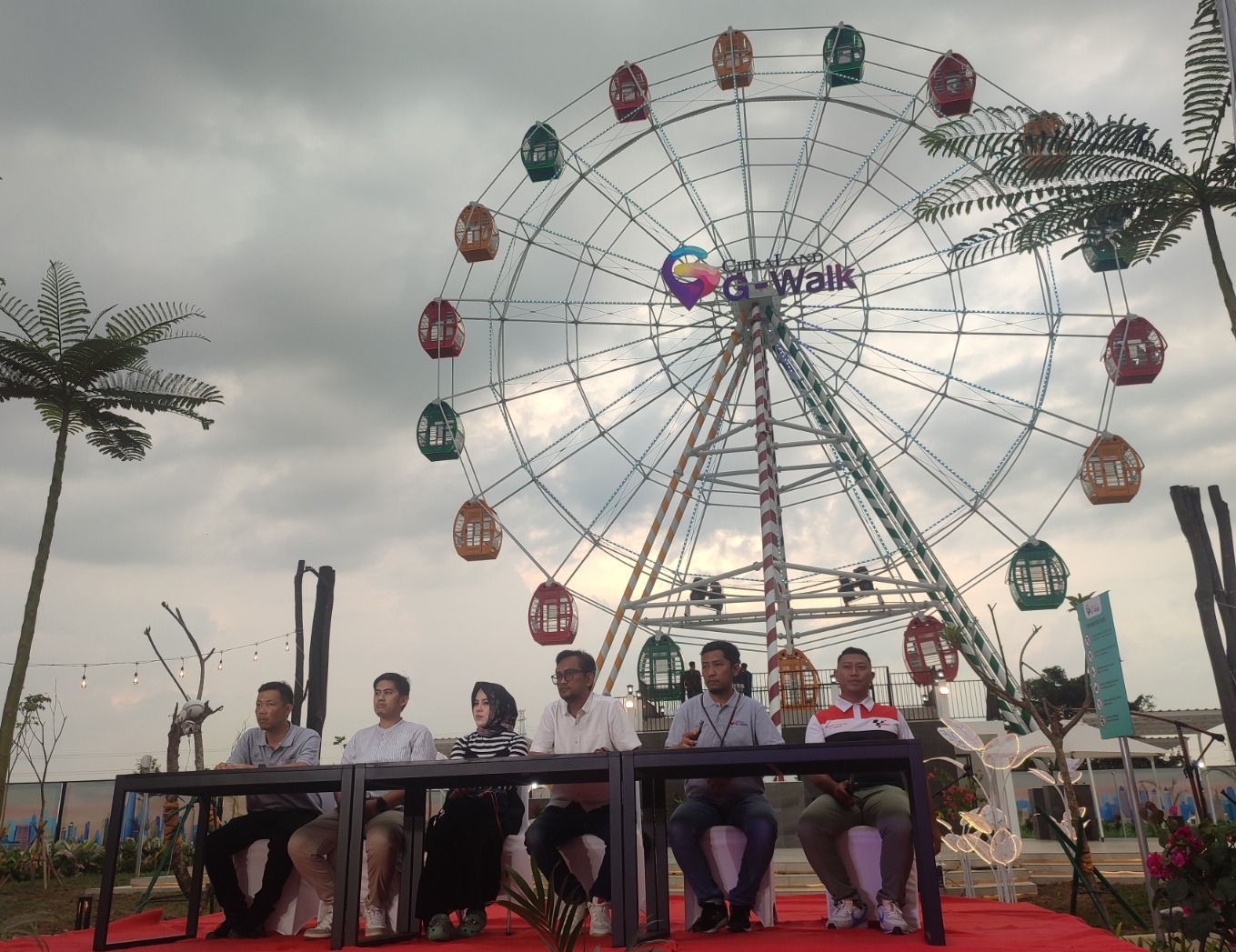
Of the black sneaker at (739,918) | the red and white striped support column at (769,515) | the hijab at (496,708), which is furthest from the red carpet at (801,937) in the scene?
the red and white striped support column at (769,515)

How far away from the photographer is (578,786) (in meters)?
4.81

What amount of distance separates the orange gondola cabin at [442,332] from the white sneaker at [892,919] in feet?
40.9

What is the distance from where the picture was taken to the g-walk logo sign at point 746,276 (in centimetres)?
1494

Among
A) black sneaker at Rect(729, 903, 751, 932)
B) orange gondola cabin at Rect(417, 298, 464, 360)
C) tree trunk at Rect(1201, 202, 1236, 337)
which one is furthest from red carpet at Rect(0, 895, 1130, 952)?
orange gondola cabin at Rect(417, 298, 464, 360)

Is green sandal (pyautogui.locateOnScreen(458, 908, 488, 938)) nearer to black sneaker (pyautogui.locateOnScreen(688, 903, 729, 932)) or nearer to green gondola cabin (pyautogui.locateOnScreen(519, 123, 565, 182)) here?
black sneaker (pyautogui.locateOnScreen(688, 903, 729, 932))

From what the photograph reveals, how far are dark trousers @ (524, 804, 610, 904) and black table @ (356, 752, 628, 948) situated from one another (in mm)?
274

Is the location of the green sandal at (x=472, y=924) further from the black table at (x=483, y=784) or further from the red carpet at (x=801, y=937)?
the black table at (x=483, y=784)

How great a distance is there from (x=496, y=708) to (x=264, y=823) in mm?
1277

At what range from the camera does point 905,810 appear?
434cm

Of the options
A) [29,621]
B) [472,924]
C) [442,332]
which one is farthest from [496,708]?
[442,332]

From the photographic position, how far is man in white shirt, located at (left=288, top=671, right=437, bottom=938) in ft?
14.9

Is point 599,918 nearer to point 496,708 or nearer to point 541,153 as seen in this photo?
point 496,708

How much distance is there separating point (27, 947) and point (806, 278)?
13220 millimetres

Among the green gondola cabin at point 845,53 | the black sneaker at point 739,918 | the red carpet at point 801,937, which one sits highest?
the green gondola cabin at point 845,53
